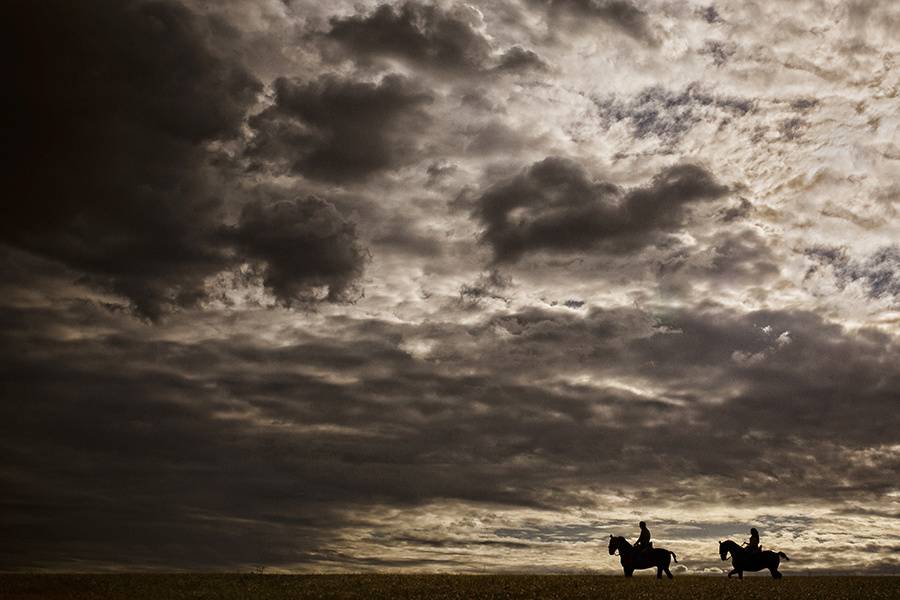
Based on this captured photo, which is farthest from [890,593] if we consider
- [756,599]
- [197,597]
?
[197,597]

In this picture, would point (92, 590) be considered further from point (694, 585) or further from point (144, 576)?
point (694, 585)

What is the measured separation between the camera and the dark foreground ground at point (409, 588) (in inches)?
1470

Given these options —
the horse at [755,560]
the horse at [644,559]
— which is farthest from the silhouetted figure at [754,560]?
the horse at [644,559]

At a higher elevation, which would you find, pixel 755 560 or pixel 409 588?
pixel 755 560

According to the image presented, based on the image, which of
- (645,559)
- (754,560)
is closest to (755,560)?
(754,560)

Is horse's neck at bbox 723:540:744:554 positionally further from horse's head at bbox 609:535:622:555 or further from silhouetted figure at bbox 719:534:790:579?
horse's head at bbox 609:535:622:555

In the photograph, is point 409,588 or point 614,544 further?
point 614,544

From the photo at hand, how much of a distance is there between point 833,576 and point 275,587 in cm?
3504

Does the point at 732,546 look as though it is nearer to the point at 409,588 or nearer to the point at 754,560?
the point at 754,560

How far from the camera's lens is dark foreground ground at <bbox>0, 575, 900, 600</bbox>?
3734cm

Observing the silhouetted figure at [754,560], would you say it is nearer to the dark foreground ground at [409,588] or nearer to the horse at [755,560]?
the horse at [755,560]

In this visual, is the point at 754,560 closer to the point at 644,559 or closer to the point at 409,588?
the point at 644,559

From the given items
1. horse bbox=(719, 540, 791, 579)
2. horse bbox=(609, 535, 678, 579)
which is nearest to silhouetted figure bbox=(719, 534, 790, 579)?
horse bbox=(719, 540, 791, 579)

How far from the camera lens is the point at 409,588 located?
130ft
